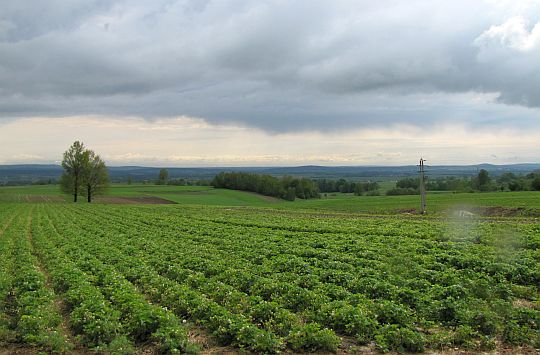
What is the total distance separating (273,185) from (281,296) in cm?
11148

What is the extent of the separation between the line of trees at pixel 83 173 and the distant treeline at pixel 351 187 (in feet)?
208

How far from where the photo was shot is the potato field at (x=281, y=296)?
30.9 feet

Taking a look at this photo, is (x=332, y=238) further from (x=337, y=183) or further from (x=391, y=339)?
(x=337, y=183)

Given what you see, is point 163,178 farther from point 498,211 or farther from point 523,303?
point 523,303

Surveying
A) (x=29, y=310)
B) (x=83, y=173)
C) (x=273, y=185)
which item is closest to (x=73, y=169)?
(x=83, y=173)

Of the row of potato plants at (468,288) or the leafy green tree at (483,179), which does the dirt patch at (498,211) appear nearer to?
the row of potato plants at (468,288)

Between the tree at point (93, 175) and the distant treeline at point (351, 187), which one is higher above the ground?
the tree at point (93, 175)

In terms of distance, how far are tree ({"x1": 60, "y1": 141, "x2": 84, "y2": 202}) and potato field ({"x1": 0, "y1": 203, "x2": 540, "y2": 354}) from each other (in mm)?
61714

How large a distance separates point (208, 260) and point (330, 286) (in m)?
6.24

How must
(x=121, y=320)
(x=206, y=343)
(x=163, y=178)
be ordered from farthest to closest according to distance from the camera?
(x=163, y=178)
(x=121, y=320)
(x=206, y=343)

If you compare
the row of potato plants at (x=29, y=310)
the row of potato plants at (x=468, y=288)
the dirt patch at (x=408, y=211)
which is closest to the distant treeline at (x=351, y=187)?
the dirt patch at (x=408, y=211)

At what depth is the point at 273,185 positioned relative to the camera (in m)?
124

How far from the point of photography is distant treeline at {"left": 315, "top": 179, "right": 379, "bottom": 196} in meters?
118

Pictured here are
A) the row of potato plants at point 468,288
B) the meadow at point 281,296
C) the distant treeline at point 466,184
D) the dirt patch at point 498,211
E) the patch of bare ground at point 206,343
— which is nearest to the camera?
the patch of bare ground at point 206,343
